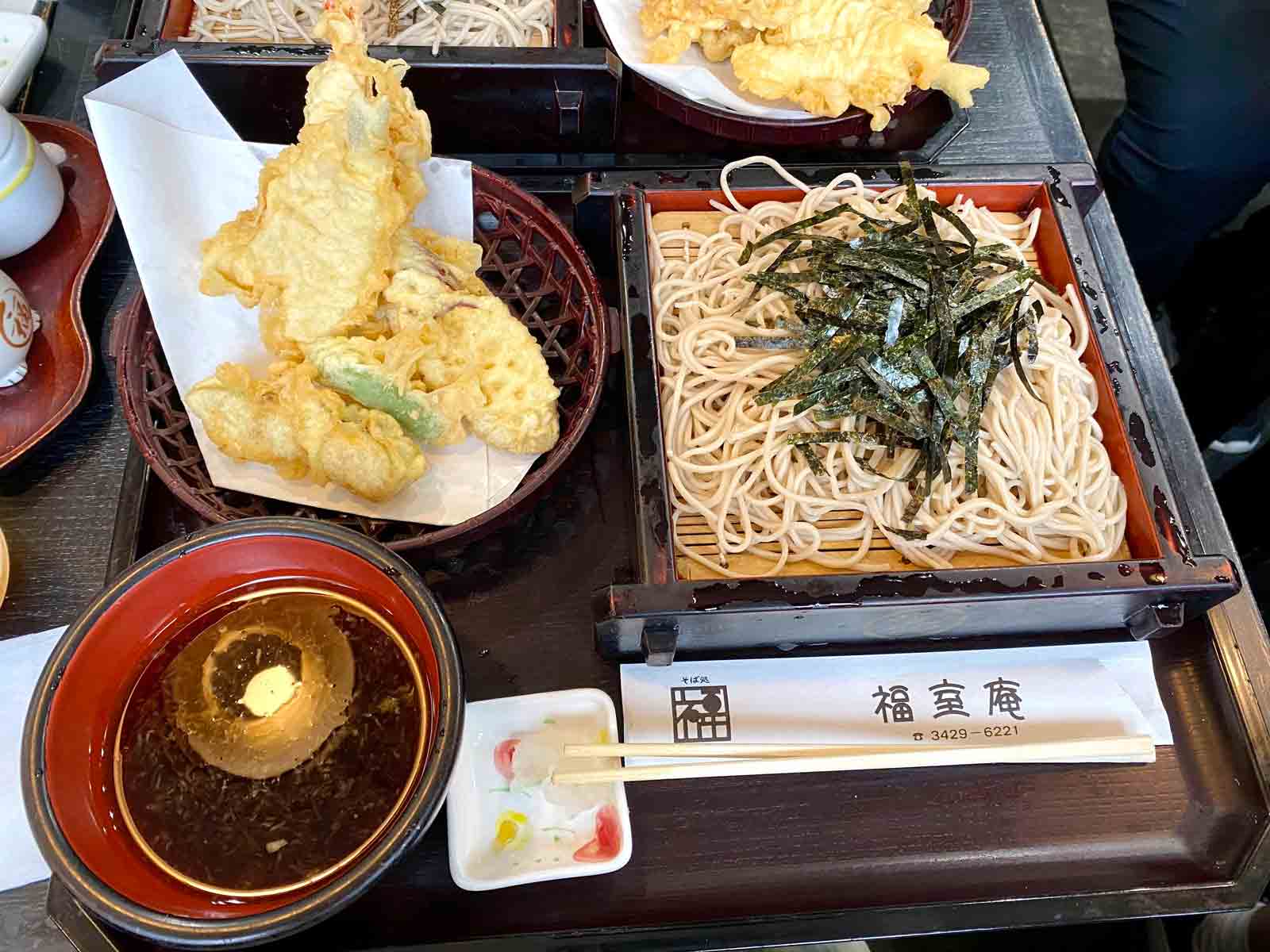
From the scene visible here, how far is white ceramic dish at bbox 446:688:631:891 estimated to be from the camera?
163 centimetres

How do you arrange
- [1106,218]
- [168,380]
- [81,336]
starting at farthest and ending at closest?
[1106,218] → [81,336] → [168,380]

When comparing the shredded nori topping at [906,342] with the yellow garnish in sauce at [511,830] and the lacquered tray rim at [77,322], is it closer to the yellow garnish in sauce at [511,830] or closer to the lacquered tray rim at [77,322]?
the yellow garnish in sauce at [511,830]

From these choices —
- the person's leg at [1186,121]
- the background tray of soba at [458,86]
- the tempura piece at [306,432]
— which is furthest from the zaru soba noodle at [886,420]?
the person's leg at [1186,121]

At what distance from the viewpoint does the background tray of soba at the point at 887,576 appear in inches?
67.5

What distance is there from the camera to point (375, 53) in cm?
221

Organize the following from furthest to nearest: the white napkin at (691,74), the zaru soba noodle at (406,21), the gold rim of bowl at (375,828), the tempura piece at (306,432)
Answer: the zaru soba noodle at (406,21), the white napkin at (691,74), the tempura piece at (306,432), the gold rim of bowl at (375,828)

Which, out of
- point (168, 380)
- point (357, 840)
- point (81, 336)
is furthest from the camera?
point (81, 336)

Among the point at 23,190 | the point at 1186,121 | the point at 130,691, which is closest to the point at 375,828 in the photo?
the point at 130,691

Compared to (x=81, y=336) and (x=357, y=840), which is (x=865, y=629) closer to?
(x=357, y=840)

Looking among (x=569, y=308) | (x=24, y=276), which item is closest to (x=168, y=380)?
(x=24, y=276)

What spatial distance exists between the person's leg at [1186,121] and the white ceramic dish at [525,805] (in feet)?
9.76

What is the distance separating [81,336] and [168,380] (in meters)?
0.39

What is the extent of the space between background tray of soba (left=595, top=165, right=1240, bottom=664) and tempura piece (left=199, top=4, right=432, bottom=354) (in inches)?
23.0

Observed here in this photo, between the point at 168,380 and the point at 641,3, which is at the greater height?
the point at 641,3
